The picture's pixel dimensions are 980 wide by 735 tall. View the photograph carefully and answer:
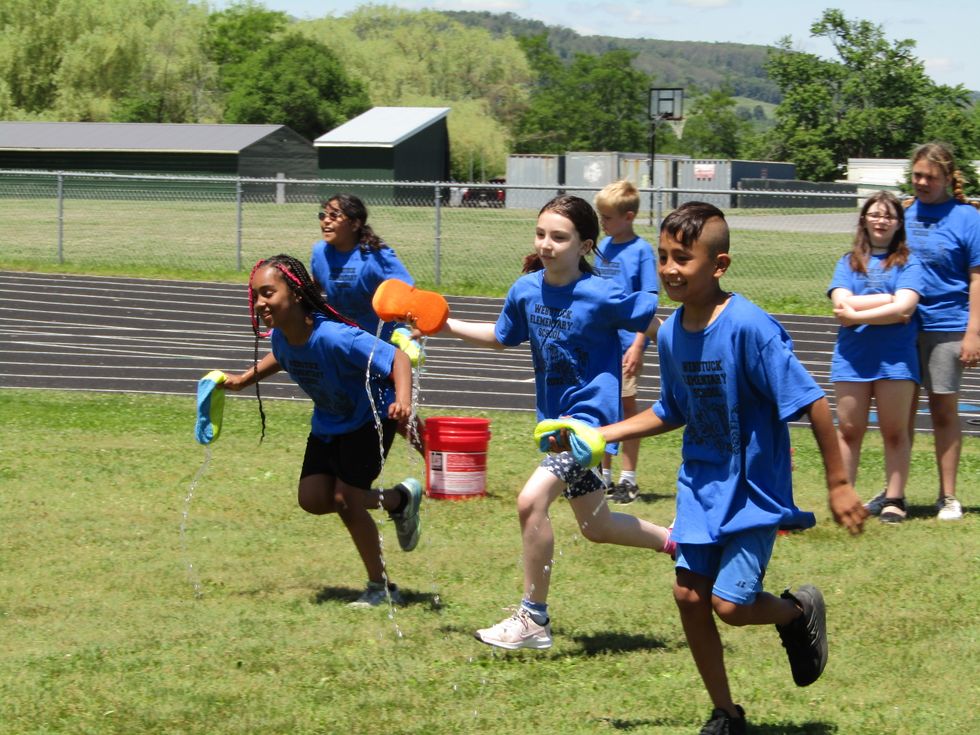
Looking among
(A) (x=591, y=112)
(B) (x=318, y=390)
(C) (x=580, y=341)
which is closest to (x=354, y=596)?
(B) (x=318, y=390)

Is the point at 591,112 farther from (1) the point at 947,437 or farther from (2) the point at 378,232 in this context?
(1) the point at 947,437

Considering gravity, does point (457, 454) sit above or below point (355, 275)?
below

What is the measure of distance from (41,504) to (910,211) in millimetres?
5389

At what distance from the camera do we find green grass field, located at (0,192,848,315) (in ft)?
80.0

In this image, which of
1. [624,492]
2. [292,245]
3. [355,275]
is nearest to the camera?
[355,275]

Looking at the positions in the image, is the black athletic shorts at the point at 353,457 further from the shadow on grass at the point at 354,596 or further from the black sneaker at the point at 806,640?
the black sneaker at the point at 806,640

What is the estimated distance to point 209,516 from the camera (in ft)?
26.2

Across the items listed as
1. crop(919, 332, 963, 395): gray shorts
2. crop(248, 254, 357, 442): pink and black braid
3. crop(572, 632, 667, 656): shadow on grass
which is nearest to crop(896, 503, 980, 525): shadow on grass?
crop(919, 332, 963, 395): gray shorts

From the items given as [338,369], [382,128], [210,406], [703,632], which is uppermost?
[382,128]

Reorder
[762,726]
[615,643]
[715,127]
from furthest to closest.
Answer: [715,127], [615,643], [762,726]

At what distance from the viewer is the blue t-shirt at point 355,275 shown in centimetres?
794

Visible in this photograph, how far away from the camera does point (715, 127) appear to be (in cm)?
13162

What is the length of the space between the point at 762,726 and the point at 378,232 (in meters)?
28.9

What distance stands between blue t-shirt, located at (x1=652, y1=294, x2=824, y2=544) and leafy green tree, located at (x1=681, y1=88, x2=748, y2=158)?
410 ft
